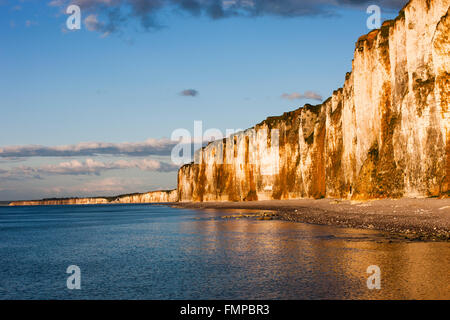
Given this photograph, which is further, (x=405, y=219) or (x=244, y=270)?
(x=405, y=219)

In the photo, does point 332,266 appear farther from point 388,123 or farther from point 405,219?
point 388,123

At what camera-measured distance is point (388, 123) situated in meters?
43.5

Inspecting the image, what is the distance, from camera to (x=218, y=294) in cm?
1221

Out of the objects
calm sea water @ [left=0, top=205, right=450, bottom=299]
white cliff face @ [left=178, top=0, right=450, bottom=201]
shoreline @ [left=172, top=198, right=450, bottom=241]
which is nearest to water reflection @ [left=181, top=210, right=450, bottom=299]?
calm sea water @ [left=0, top=205, right=450, bottom=299]

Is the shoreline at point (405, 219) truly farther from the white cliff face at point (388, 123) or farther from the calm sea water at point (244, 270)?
the white cliff face at point (388, 123)

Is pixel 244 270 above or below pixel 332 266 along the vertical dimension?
below

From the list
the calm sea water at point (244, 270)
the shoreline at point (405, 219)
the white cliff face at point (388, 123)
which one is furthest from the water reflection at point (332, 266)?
the white cliff face at point (388, 123)

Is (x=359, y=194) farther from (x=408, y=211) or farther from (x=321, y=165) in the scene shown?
(x=321, y=165)

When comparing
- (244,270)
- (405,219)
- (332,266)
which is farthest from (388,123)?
(244,270)

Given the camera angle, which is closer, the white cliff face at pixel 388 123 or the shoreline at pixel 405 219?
the shoreline at pixel 405 219

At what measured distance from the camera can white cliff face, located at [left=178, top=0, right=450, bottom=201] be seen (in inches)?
1316

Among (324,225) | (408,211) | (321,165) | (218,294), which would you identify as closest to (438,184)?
(408,211)

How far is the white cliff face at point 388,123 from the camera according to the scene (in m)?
33.4
